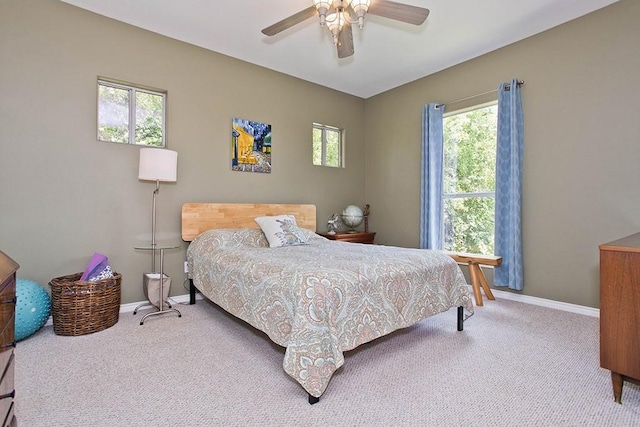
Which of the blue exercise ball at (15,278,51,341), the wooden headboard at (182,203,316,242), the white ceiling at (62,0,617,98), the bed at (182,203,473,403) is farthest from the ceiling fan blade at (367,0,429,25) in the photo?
the blue exercise ball at (15,278,51,341)

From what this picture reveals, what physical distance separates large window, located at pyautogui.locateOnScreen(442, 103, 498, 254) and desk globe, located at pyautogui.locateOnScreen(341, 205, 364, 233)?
121 cm

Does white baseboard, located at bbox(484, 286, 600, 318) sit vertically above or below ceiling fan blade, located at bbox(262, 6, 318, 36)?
below

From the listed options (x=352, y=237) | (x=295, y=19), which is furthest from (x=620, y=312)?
(x=352, y=237)

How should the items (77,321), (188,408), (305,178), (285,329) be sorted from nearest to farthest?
(188,408) → (285,329) → (77,321) → (305,178)

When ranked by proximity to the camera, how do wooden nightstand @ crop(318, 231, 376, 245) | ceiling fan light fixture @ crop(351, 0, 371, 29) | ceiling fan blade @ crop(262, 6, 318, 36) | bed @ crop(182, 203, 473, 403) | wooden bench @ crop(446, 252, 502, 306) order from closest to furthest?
bed @ crop(182, 203, 473, 403), ceiling fan light fixture @ crop(351, 0, 371, 29), ceiling fan blade @ crop(262, 6, 318, 36), wooden bench @ crop(446, 252, 502, 306), wooden nightstand @ crop(318, 231, 376, 245)

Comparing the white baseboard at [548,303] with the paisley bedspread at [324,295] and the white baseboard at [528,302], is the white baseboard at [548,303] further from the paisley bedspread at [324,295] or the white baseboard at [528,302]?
the paisley bedspread at [324,295]

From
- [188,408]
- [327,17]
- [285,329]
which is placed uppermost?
[327,17]

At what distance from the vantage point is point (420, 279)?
2193 millimetres

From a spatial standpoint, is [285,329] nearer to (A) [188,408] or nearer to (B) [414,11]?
(A) [188,408]

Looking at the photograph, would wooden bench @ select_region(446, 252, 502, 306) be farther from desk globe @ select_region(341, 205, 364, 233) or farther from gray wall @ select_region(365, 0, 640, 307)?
desk globe @ select_region(341, 205, 364, 233)

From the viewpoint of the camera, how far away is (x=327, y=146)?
479 cm

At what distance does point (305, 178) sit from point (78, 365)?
315 centimetres

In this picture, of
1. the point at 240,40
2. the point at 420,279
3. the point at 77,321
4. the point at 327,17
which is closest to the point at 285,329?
the point at 420,279

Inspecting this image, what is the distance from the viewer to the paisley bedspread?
1576 mm
